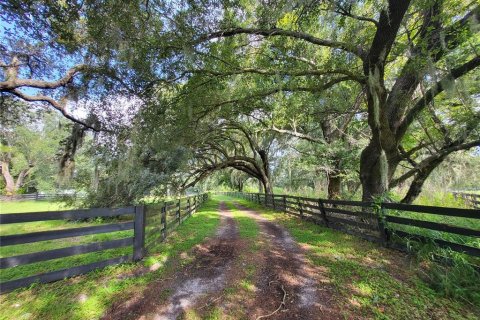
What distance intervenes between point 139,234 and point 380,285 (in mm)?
4272

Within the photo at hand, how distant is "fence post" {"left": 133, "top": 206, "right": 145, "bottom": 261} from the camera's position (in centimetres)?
448

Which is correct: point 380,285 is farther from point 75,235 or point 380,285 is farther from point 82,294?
point 75,235

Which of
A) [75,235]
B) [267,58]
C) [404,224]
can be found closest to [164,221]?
[75,235]

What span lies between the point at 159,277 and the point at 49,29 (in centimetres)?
544

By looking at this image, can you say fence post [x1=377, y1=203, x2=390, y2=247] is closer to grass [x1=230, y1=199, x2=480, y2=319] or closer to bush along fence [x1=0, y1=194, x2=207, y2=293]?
grass [x1=230, y1=199, x2=480, y2=319]

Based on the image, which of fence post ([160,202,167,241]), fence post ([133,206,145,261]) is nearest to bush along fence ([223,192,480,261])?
fence post ([160,202,167,241])

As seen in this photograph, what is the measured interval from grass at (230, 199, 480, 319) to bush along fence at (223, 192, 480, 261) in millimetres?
362

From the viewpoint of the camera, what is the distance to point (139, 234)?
4.59 m

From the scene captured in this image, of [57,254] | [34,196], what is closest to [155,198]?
[57,254]

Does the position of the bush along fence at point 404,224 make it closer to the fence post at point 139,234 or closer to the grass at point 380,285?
the grass at point 380,285

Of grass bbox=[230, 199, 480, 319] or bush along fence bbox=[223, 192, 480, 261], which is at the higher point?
bush along fence bbox=[223, 192, 480, 261]

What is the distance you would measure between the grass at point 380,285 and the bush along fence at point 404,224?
362mm

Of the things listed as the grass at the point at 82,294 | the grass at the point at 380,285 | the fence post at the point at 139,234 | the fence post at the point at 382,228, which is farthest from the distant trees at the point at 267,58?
the grass at the point at 82,294

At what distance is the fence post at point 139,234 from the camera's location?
448 centimetres
